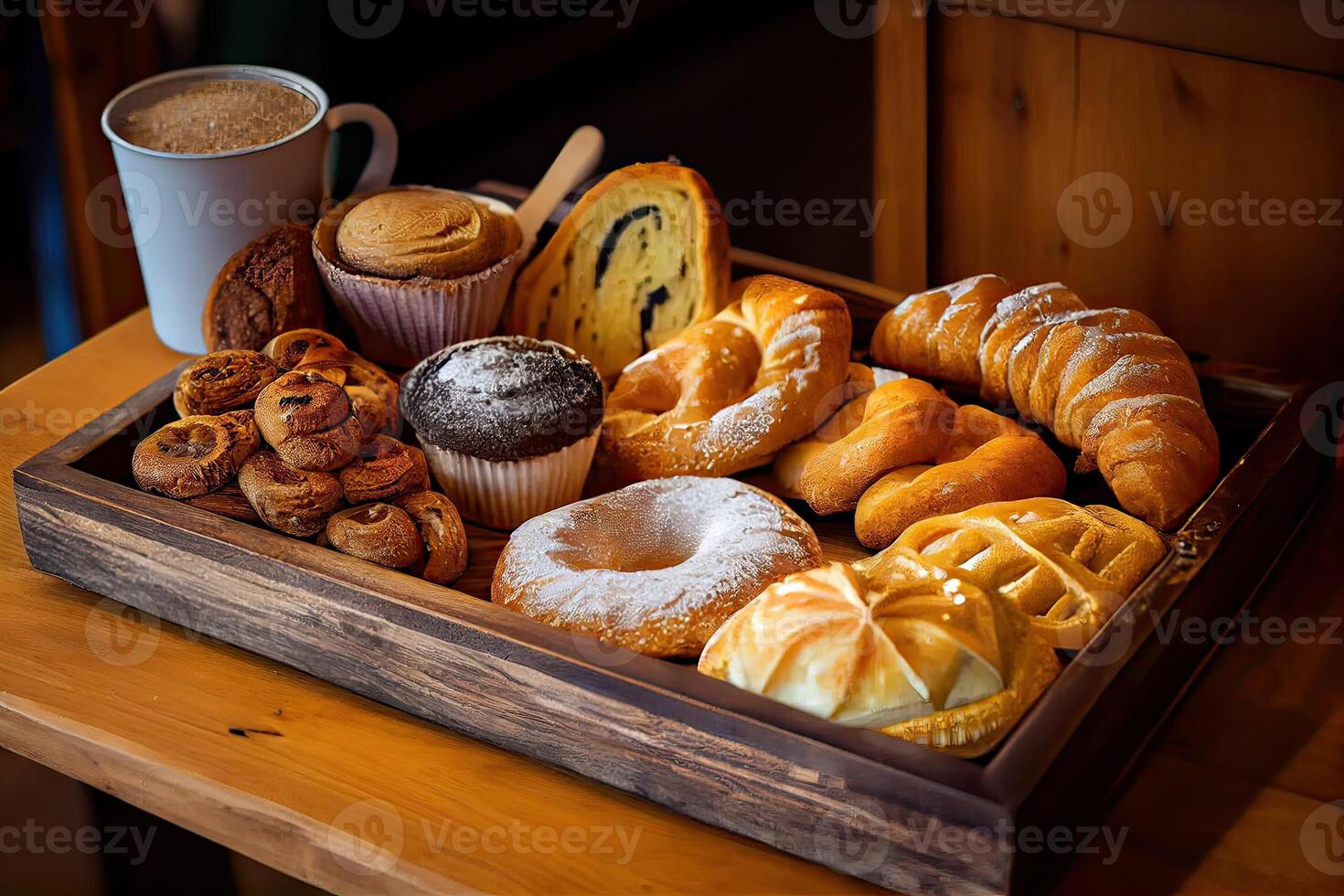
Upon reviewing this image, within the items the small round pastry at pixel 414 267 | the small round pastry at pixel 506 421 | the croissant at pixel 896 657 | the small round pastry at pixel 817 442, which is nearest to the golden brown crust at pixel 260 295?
the small round pastry at pixel 414 267

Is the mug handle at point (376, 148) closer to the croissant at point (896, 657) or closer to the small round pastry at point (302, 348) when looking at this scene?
the small round pastry at point (302, 348)

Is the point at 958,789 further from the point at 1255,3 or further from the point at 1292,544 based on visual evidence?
the point at 1255,3

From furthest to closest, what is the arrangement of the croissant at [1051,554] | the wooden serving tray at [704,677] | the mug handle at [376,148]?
the mug handle at [376,148] → the croissant at [1051,554] → the wooden serving tray at [704,677]

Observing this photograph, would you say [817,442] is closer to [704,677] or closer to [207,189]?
[704,677]

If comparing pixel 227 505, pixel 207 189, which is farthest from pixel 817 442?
pixel 207 189

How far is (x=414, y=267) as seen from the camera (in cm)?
112

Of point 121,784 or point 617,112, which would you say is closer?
point 121,784

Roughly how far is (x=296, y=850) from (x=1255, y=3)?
0.98 meters

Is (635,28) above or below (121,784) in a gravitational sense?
above

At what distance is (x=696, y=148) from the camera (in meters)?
1.94

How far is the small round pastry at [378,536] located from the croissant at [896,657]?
23cm

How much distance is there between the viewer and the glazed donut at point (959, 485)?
95 centimetres

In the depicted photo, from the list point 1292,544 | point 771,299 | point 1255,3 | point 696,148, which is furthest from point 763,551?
point 696,148

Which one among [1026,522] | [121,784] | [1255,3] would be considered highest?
[1255,3]
